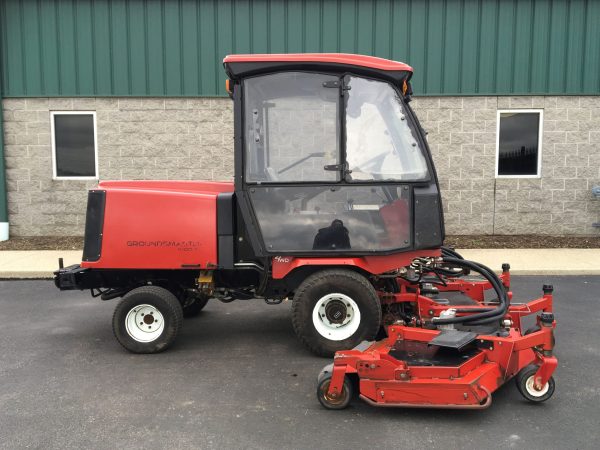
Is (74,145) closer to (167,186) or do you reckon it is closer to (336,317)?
(167,186)

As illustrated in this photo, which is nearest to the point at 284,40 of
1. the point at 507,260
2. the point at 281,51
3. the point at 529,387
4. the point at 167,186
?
the point at 281,51

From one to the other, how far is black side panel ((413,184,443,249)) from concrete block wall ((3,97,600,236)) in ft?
21.5

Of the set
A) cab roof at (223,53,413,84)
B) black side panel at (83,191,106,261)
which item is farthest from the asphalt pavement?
cab roof at (223,53,413,84)

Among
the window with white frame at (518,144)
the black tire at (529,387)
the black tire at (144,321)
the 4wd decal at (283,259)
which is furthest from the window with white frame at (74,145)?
the black tire at (529,387)

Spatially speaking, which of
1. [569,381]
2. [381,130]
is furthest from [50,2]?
[569,381]

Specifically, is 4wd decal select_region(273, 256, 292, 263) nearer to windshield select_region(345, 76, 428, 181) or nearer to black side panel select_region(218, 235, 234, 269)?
black side panel select_region(218, 235, 234, 269)

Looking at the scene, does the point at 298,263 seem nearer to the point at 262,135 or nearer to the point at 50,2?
the point at 262,135

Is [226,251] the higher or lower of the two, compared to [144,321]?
higher

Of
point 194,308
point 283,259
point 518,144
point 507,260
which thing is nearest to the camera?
point 283,259

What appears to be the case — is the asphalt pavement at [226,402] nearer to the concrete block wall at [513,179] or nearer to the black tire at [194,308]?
the black tire at [194,308]

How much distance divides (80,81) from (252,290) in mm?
7728

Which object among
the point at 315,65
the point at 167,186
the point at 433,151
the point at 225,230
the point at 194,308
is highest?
the point at 315,65

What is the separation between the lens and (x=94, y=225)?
459cm

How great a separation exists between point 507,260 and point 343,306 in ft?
17.8
